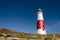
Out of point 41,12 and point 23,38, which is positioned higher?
point 41,12

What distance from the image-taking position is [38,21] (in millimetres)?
26719

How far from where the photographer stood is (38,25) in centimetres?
2642

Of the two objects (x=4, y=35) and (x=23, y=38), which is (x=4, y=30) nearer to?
(x=4, y=35)

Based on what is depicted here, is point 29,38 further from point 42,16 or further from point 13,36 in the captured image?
point 42,16

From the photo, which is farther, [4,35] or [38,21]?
[38,21]

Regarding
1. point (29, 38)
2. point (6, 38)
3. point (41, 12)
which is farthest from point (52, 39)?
point (41, 12)

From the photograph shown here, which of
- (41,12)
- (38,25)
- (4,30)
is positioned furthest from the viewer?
(41,12)

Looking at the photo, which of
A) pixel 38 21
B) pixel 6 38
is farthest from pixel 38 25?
pixel 6 38

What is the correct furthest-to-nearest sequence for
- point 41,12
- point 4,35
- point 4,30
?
point 41,12 → point 4,30 → point 4,35

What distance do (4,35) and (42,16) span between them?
1328cm

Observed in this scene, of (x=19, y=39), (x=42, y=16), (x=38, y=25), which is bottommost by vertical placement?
(x=19, y=39)

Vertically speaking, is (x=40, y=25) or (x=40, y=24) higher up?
(x=40, y=24)

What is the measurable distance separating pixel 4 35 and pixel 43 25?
40.0ft

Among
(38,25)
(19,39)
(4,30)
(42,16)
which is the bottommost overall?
(19,39)
